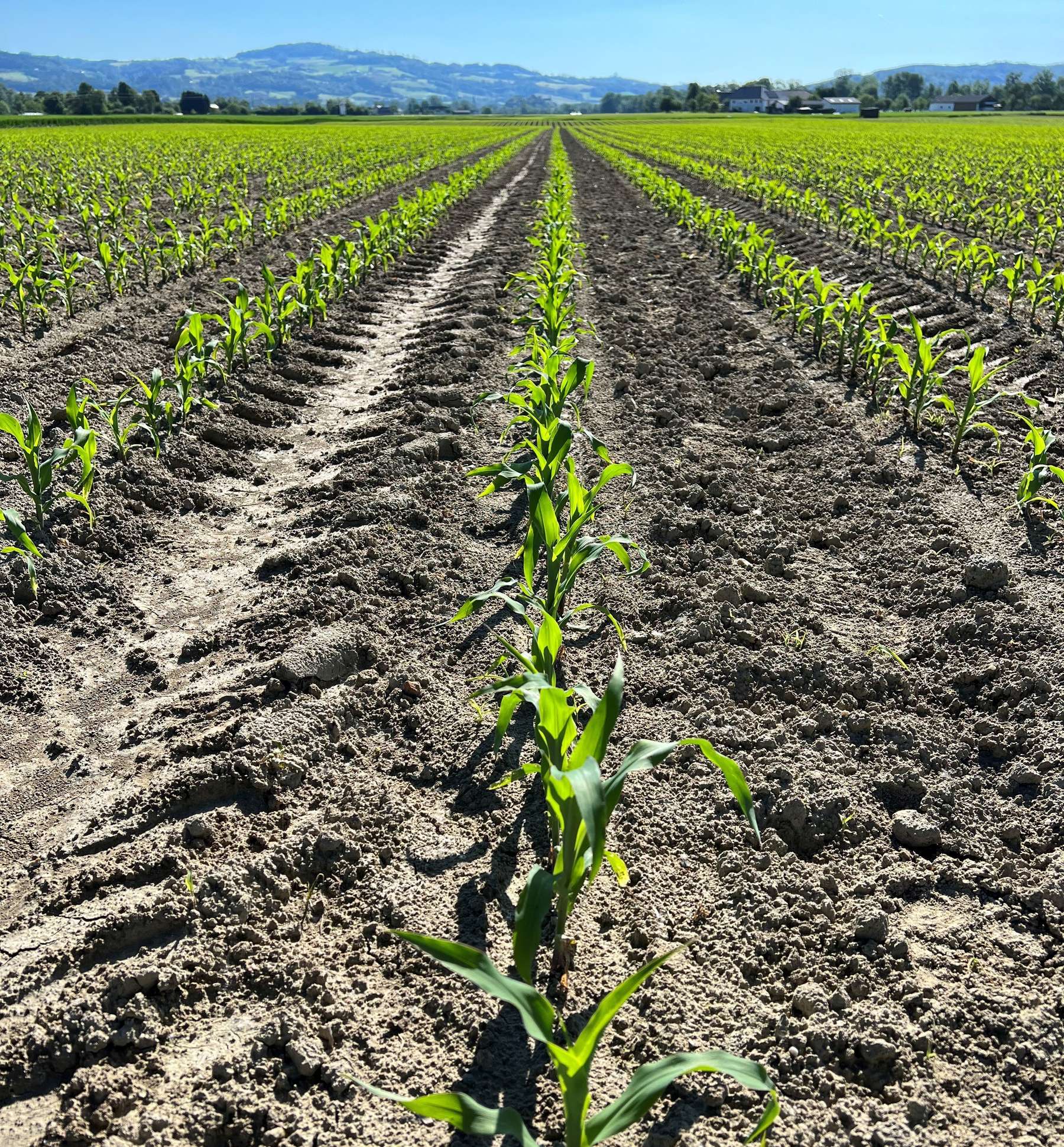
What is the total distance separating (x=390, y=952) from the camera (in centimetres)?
244

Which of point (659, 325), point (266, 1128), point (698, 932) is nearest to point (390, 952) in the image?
point (266, 1128)

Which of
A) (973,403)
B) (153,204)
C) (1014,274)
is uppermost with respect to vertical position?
(153,204)

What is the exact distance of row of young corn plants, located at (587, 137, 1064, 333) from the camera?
828cm

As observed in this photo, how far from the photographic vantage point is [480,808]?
298 cm

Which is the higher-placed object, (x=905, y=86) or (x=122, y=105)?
(x=905, y=86)

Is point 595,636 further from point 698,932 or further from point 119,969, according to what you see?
point 119,969

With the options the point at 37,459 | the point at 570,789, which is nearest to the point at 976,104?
the point at 37,459

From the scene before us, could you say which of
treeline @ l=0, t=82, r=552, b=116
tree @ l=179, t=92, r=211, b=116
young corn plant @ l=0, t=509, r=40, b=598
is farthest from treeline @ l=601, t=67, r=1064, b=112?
young corn plant @ l=0, t=509, r=40, b=598

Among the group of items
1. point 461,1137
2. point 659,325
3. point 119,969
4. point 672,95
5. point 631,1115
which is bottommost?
point 461,1137

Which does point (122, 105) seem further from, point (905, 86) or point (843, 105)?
point (905, 86)

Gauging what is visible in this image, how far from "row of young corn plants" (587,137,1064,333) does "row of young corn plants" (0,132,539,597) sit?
6270 millimetres

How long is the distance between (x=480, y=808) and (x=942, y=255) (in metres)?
9.16

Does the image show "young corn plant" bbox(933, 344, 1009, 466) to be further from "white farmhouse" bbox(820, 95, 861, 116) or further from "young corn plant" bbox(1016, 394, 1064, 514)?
"white farmhouse" bbox(820, 95, 861, 116)

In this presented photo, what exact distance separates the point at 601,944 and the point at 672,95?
5351 inches
